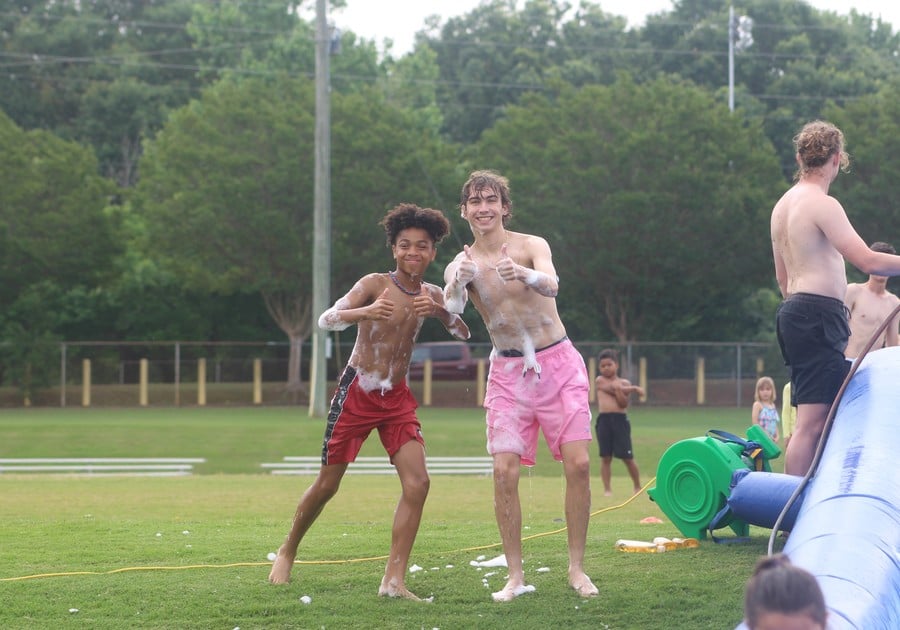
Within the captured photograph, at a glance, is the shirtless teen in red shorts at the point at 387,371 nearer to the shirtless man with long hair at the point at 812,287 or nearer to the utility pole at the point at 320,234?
the shirtless man with long hair at the point at 812,287

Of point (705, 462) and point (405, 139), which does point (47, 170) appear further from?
point (705, 462)

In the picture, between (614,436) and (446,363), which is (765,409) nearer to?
(614,436)

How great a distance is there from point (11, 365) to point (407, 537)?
107 ft

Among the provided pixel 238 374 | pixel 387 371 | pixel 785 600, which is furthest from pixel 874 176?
pixel 785 600

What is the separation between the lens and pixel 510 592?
6.76 m

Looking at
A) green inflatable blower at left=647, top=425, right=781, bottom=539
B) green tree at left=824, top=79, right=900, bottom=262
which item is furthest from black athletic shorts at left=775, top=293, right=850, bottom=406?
green tree at left=824, top=79, right=900, bottom=262

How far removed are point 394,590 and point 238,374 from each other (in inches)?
1267

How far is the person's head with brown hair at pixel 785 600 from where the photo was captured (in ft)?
11.1

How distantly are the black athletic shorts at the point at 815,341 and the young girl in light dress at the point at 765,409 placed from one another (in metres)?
8.51

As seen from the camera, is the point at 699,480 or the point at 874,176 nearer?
the point at 699,480

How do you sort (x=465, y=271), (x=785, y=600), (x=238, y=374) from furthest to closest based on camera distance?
(x=238, y=374) → (x=465, y=271) → (x=785, y=600)

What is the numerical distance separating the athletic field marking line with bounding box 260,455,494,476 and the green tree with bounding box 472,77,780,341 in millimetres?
18087

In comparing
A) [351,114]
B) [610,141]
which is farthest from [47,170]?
[610,141]

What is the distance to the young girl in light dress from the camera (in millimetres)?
15617
